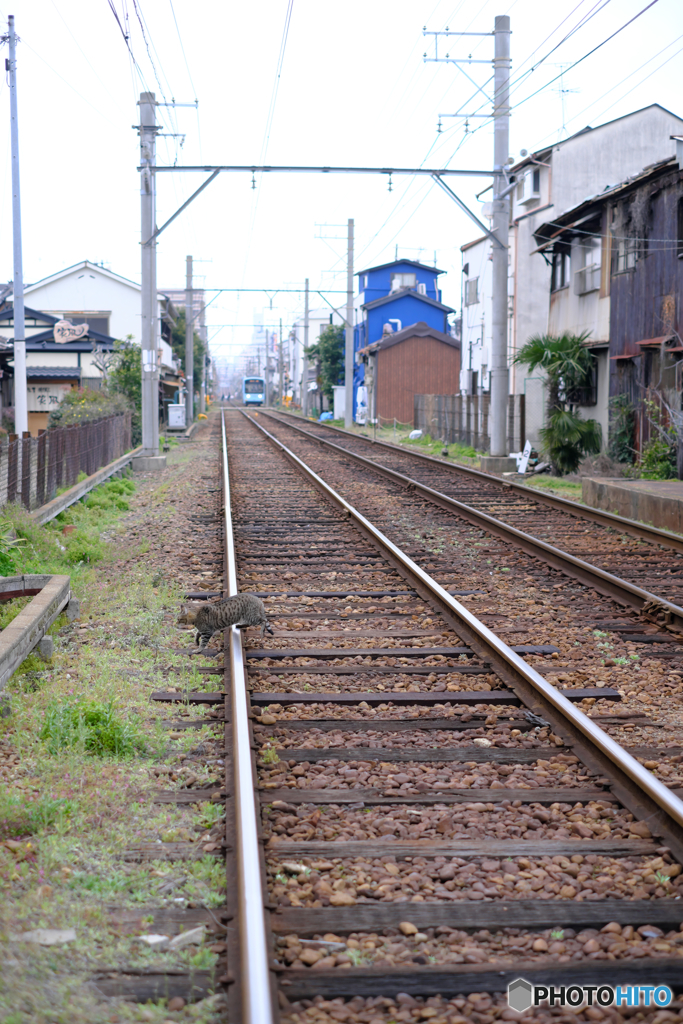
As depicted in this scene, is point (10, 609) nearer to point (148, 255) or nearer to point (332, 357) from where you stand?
point (148, 255)

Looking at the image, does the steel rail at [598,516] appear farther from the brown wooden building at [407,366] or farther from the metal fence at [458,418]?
the brown wooden building at [407,366]

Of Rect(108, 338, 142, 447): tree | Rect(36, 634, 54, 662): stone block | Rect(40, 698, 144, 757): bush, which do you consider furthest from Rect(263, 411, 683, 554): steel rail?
Rect(108, 338, 142, 447): tree

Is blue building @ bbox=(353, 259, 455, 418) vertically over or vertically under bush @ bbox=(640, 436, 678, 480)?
over


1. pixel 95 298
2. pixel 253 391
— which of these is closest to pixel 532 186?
pixel 95 298

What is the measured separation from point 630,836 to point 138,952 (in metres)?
1.99

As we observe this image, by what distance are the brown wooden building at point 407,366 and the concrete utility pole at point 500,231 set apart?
92.1 feet

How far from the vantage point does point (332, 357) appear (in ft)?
206

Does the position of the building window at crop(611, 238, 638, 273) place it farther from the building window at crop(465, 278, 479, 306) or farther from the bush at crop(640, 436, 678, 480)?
the building window at crop(465, 278, 479, 306)

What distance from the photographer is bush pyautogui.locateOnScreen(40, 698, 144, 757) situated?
187 inches

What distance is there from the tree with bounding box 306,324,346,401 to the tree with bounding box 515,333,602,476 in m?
40.3

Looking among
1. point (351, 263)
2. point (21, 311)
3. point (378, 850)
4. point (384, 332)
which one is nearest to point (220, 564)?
point (378, 850)

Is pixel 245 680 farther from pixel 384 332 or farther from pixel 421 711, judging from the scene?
pixel 384 332

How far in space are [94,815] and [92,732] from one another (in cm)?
82

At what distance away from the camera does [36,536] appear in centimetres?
1021
